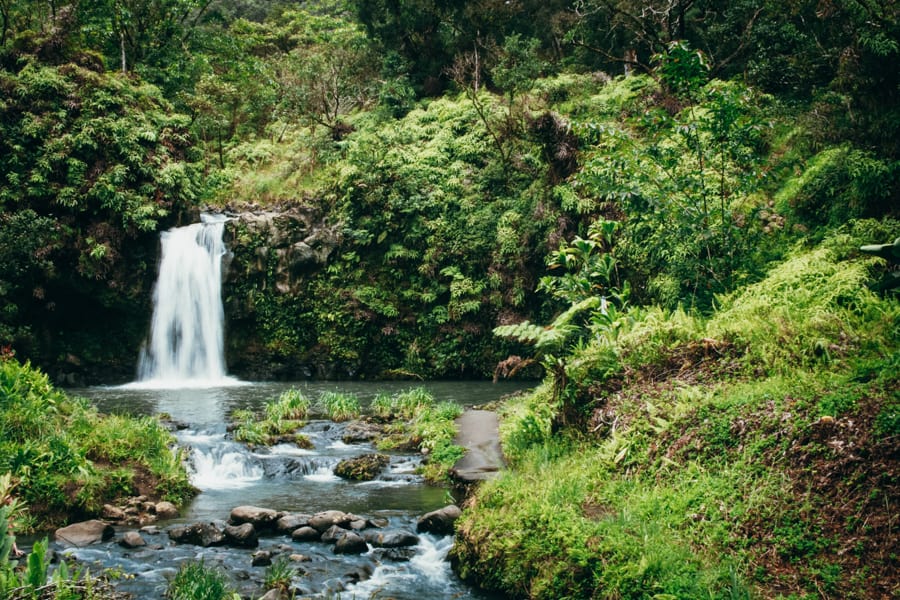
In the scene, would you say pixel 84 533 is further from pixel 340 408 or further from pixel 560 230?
pixel 560 230

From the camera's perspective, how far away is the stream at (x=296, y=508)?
5359 mm

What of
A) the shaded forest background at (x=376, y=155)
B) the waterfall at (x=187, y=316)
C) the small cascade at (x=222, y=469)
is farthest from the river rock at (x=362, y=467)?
the waterfall at (x=187, y=316)

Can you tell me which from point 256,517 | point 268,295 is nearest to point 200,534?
point 256,517

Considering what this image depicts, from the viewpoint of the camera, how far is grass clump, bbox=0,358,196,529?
268 inches

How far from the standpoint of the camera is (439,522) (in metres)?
6.53

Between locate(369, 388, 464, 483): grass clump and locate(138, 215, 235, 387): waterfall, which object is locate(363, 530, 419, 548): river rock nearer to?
locate(369, 388, 464, 483): grass clump

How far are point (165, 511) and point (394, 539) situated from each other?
2993 millimetres

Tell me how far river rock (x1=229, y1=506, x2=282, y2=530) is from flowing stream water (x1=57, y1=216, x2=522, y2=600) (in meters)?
0.16

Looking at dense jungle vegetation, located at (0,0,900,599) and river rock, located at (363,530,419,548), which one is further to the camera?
river rock, located at (363,530,419,548)

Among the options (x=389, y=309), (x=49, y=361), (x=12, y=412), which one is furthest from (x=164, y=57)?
(x=12, y=412)

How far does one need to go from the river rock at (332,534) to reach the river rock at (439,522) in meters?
0.83

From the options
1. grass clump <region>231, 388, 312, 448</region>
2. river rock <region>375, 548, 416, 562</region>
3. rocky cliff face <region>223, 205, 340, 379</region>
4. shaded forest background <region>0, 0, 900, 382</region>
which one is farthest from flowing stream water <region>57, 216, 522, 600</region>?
shaded forest background <region>0, 0, 900, 382</region>

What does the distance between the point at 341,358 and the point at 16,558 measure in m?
14.3

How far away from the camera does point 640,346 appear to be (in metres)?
7.11
